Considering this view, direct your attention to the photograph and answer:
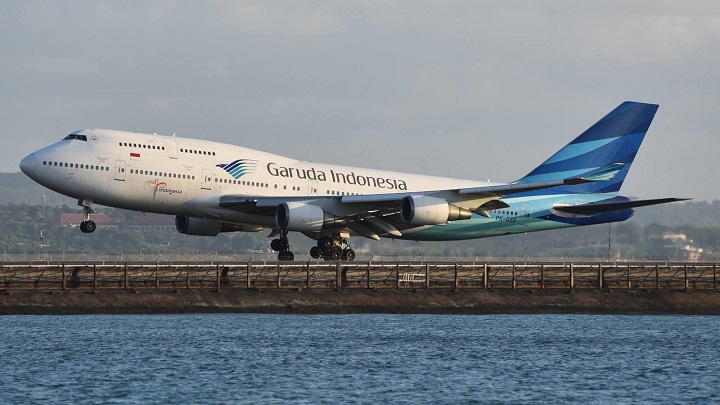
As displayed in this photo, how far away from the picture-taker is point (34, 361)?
56.0m

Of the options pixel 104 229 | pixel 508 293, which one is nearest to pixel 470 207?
pixel 508 293

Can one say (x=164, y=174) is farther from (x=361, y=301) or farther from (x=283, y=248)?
(x=361, y=301)

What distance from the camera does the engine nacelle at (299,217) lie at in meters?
77.6

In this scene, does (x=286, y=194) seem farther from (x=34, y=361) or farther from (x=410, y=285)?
(x=34, y=361)

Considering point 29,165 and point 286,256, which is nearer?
point 29,165

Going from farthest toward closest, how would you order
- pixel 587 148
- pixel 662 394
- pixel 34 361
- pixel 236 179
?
1. pixel 587 148
2. pixel 236 179
3. pixel 34 361
4. pixel 662 394

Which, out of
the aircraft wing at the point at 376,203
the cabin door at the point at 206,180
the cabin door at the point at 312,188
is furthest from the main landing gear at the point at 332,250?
the cabin door at the point at 206,180

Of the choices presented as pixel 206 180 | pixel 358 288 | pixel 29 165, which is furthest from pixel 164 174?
pixel 358 288

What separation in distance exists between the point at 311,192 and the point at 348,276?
20.3 ft

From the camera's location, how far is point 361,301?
3004 inches

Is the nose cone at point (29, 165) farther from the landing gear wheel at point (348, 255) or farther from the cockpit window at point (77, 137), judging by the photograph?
the landing gear wheel at point (348, 255)

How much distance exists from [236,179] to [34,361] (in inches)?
968

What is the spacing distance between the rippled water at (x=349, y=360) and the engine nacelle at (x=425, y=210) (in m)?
5.74

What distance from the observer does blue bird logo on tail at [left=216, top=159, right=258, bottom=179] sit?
78.1 m
